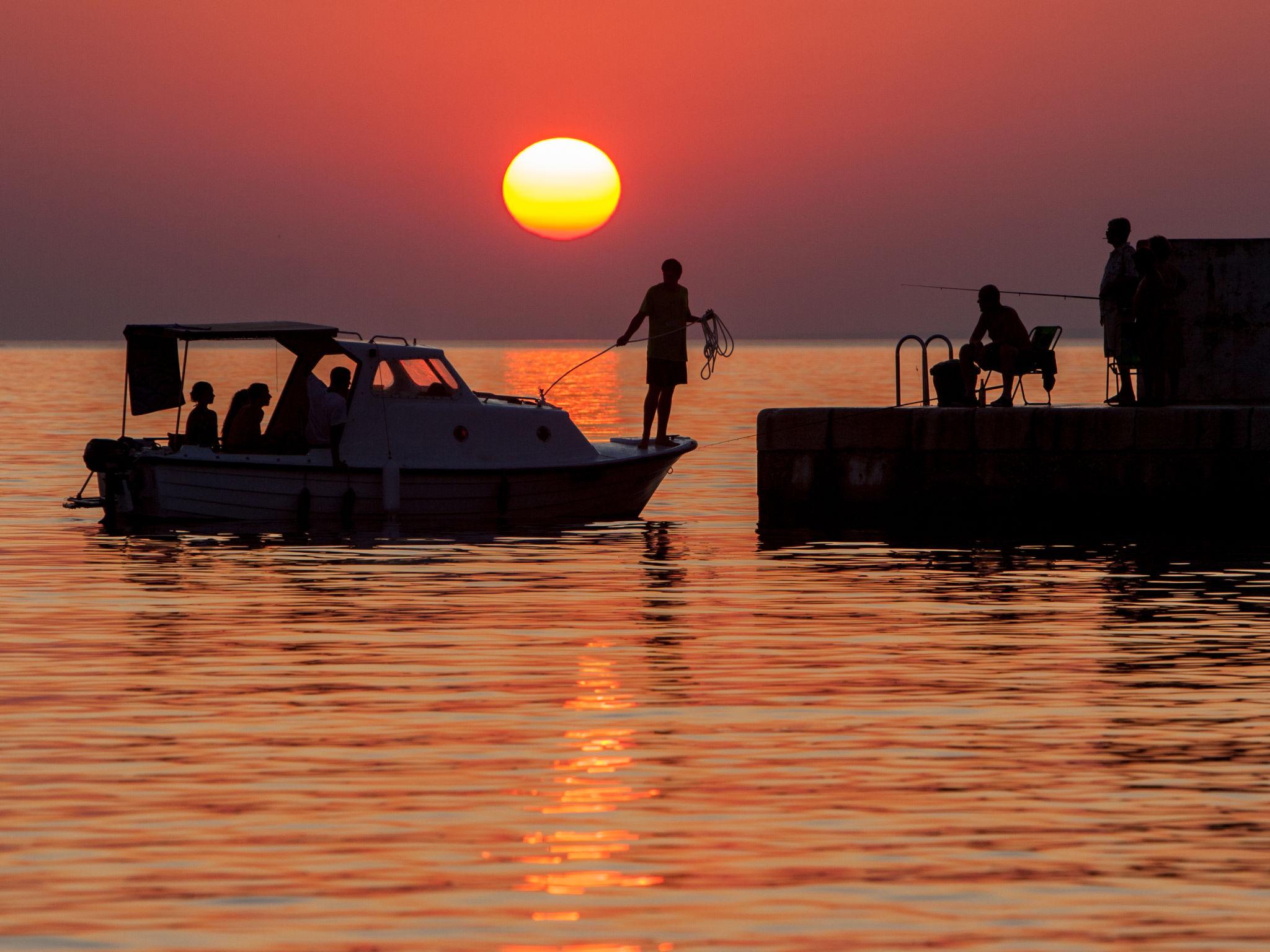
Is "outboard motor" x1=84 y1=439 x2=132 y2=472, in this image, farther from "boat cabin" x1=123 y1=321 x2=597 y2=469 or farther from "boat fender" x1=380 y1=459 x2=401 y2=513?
"boat fender" x1=380 y1=459 x2=401 y2=513

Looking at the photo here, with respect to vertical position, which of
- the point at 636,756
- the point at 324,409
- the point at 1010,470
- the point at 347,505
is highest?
the point at 324,409

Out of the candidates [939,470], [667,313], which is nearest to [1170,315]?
[939,470]

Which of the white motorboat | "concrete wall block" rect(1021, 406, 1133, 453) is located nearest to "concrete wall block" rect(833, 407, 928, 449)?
"concrete wall block" rect(1021, 406, 1133, 453)

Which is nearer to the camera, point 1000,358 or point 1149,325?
point 1149,325

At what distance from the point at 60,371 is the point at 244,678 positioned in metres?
145

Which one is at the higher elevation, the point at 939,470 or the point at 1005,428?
the point at 1005,428

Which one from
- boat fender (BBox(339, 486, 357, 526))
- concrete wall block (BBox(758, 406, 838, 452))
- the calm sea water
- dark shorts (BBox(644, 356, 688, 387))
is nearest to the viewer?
the calm sea water

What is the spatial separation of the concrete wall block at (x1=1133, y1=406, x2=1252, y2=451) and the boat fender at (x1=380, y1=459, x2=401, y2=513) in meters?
7.79

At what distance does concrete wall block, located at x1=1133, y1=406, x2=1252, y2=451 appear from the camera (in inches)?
820

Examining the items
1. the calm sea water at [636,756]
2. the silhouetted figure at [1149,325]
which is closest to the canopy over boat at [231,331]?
the calm sea water at [636,756]

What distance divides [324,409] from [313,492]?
91 cm

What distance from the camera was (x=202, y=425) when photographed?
21.6 metres

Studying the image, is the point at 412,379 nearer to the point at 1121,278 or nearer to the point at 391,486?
the point at 391,486

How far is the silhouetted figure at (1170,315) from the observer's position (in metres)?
20.9
